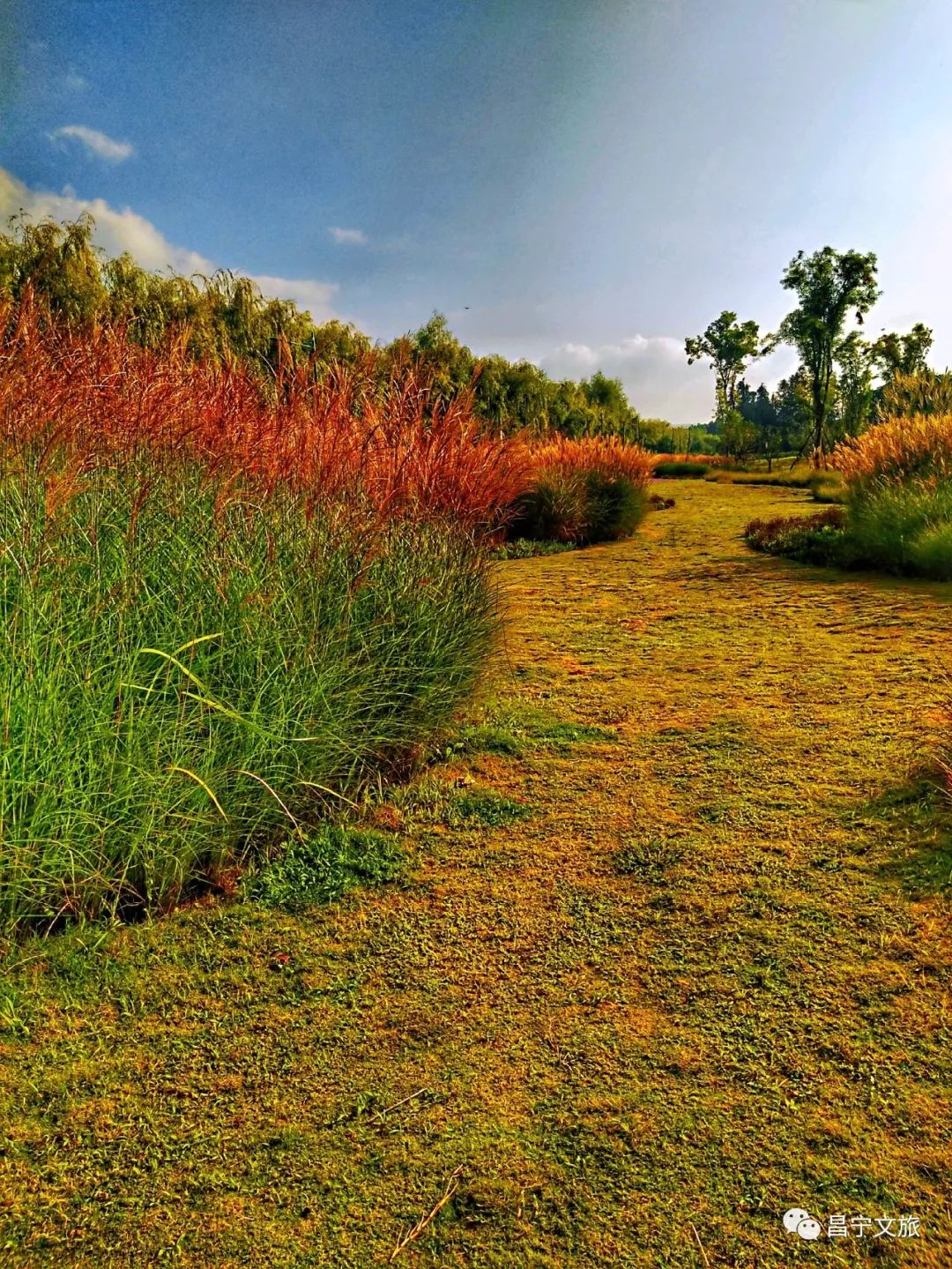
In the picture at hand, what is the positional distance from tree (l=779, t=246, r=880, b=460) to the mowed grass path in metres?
30.9

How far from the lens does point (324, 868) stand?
2.21 m

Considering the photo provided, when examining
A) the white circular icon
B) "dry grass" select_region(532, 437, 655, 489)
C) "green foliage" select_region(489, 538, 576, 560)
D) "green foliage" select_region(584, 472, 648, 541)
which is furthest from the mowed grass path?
"dry grass" select_region(532, 437, 655, 489)

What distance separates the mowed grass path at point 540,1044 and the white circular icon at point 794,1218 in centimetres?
1

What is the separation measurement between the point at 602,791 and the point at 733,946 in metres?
0.85

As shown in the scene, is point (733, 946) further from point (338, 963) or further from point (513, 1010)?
point (338, 963)

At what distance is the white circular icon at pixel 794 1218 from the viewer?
3.92ft

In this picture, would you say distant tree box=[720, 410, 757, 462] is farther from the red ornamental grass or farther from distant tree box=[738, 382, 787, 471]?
the red ornamental grass

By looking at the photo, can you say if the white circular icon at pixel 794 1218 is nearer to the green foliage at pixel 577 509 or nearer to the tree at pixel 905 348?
the green foliage at pixel 577 509

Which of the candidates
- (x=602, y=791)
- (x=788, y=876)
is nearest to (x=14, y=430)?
(x=602, y=791)

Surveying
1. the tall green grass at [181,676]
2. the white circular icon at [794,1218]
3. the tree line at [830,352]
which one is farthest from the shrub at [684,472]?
the white circular icon at [794,1218]

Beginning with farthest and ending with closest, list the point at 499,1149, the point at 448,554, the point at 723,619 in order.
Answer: the point at 723,619 < the point at 448,554 < the point at 499,1149

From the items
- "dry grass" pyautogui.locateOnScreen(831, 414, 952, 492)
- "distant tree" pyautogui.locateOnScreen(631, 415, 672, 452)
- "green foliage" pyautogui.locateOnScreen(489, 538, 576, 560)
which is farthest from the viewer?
"distant tree" pyautogui.locateOnScreen(631, 415, 672, 452)

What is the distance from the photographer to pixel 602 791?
8.64 feet

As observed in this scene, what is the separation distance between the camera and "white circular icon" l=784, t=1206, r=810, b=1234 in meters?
1.20
